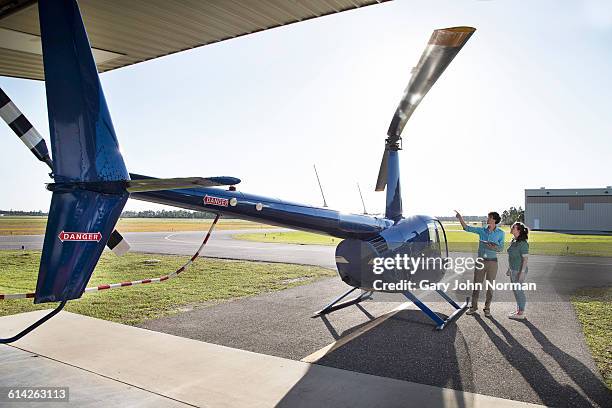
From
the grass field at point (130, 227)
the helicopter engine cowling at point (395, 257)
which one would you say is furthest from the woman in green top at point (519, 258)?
the grass field at point (130, 227)

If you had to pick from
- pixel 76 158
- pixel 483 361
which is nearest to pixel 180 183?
pixel 76 158

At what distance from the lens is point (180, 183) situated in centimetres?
320

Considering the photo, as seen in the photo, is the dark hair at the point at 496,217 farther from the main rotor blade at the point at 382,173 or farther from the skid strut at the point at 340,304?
the skid strut at the point at 340,304

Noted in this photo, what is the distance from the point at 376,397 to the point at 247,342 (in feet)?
8.10

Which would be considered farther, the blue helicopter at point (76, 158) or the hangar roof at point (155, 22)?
the hangar roof at point (155, 22)

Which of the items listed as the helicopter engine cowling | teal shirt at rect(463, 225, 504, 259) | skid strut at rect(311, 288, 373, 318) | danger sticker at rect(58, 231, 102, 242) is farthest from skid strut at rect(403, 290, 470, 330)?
danger sticker at rect(58, 231, 102, 242)

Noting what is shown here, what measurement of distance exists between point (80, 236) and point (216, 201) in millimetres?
2216

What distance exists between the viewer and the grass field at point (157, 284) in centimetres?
801

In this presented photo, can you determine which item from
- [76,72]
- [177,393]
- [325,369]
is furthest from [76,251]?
[325,369]

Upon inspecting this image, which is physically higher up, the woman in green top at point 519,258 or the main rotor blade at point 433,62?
the main rotor blade at point 433,62

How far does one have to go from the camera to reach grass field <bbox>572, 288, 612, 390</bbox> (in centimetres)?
541

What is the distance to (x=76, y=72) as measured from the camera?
11.4 feet

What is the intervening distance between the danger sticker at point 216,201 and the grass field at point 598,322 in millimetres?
5160

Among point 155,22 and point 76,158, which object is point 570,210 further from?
point 76,158
